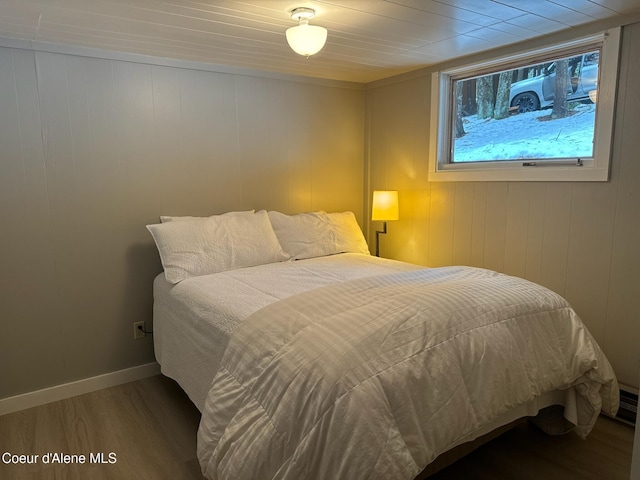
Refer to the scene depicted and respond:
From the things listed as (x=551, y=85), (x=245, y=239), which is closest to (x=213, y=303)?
(x=245, y=239)

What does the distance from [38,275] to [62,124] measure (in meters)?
0.88

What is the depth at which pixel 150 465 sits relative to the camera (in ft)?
6.44

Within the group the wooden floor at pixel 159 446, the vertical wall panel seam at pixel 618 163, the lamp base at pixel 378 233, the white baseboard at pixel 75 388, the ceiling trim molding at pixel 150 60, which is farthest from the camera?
the lamp base at pixel 378 233

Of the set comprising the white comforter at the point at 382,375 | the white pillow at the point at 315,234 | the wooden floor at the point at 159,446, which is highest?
the white pillow at the point at 315,234

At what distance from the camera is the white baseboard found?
2.46 m

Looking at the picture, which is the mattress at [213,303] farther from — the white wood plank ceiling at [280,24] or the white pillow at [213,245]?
the white wood plank ceiling at [280,24]

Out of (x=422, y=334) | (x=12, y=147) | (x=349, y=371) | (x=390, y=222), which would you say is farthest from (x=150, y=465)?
(x=390, y=222)

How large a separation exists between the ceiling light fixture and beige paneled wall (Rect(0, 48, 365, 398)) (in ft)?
3.70

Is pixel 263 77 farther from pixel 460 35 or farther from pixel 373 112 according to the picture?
pixel 460 35

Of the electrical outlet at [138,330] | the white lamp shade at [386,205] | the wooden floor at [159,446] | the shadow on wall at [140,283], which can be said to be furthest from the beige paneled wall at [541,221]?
the electrical outlet at [138,330]

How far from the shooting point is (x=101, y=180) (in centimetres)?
263

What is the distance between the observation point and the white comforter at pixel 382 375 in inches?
50.6

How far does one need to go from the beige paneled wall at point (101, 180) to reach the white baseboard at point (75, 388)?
4 centimetres

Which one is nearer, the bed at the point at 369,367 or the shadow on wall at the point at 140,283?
the bed at the point at 369,367
